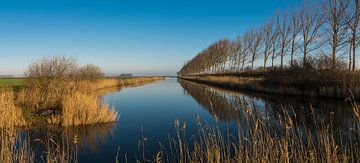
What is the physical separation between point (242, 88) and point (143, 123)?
16942 millimetres

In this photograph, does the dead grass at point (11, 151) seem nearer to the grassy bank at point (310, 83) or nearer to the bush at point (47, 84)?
the bush at point (47, 84)

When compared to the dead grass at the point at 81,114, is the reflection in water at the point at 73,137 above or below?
below

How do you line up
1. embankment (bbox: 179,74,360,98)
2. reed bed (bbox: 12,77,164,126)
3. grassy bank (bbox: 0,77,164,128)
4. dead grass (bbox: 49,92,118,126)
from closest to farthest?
1. grassy bank (bbox: 0,77,164,128)
2. dead grass (bbox: 49,92,118,126)
3. reed bed (bbox: 12,77,164,126)
4. embankment (bbox: 179,74,360,98)

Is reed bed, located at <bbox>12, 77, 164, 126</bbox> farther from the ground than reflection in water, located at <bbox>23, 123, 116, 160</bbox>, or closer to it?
farther from the ground

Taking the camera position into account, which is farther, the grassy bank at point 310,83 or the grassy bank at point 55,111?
the grassy bank at point 310,83

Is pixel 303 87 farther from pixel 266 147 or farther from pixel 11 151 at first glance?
pixel 11 151

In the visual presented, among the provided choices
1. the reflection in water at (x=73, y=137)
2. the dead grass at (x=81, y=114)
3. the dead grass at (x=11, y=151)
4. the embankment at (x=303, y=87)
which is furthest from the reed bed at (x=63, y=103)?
the embankment at (x=303, y=87)

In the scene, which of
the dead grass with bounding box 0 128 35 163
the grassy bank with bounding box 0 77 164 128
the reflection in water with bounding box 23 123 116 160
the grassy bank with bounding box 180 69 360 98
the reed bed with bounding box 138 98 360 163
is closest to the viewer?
the reed bed with bounding box 138 98 360 163

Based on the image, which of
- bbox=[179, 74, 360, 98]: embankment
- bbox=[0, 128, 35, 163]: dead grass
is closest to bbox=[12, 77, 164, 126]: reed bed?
bbox=[0, 128, 35, 163]: dead grass

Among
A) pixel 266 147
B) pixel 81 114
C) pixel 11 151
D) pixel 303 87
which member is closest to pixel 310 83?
pixel 303 87

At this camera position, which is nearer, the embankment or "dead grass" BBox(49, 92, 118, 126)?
"dead grass" BBox(49, 92, 118, 126)

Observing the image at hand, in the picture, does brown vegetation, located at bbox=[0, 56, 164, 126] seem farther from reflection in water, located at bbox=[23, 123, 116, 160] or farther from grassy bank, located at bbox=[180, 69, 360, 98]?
grassy bank, located at bbox=[180, 69, 360, 98]

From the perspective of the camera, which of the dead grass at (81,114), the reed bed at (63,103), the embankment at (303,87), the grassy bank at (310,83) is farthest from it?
the grassy bank at (310,83)

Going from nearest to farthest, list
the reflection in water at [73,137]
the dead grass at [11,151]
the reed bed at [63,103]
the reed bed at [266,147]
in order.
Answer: the reed bed at [266,147], the dead grass at [11,151], the reflection in water at [73,137], the reed bed at [63,103]
